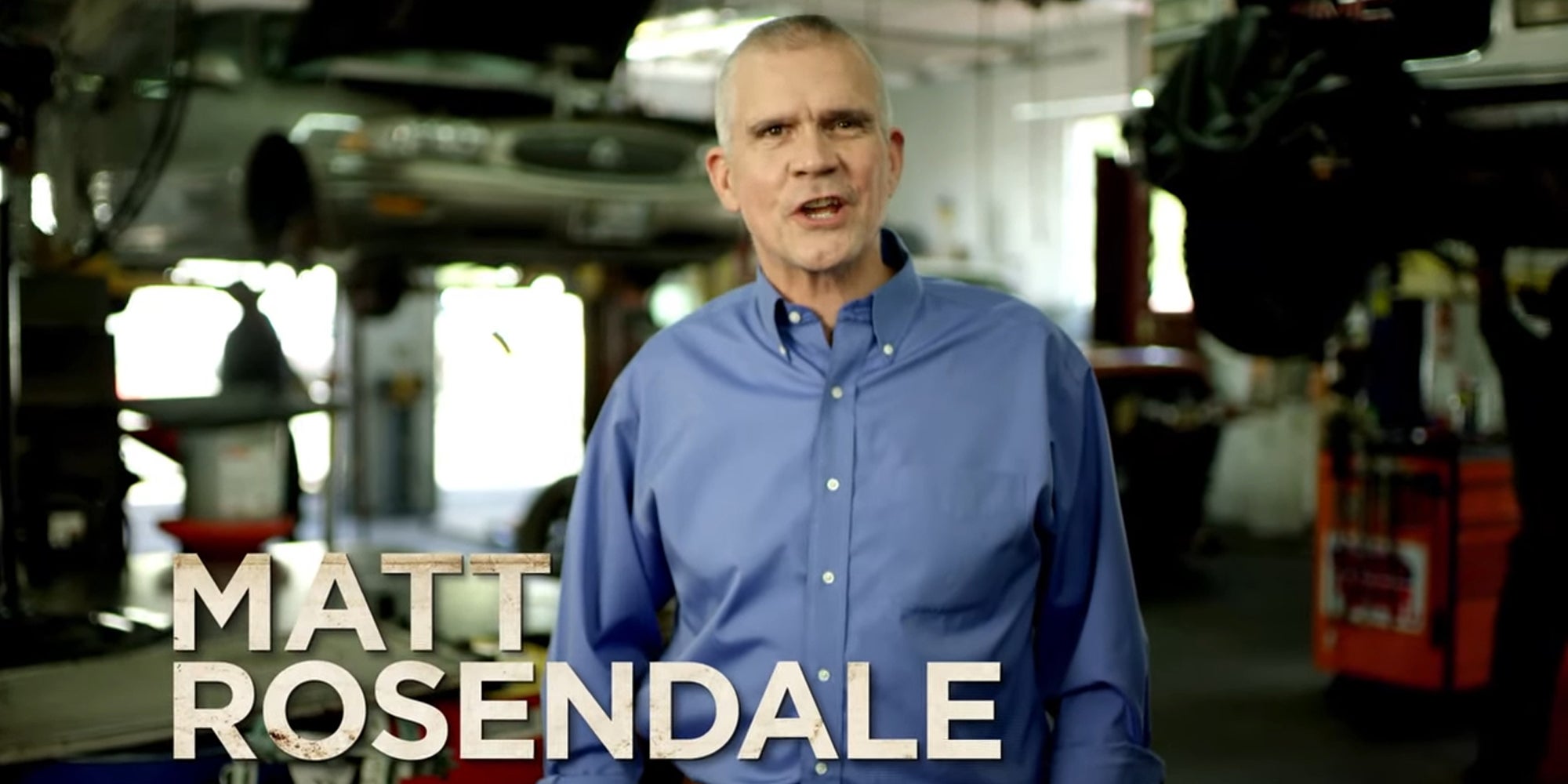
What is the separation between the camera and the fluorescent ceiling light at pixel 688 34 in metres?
8.29

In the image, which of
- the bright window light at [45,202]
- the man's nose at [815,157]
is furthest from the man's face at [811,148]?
the bright window light at [45,202]

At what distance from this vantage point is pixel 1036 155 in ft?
34.6

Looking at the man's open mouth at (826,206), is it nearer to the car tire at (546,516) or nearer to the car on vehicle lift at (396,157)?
the car tire at (546,516)

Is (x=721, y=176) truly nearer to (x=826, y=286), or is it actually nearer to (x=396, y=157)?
(x=826, y=286)

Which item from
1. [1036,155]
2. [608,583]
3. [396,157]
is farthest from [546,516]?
[1036,155]

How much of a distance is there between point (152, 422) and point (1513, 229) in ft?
10.8

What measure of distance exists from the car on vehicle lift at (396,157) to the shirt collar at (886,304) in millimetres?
3087

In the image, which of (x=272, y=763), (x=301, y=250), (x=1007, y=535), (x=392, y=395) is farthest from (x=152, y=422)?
(x=392, y=395)

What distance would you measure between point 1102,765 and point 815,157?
52 cm

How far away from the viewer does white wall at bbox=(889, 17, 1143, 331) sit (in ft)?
32.7

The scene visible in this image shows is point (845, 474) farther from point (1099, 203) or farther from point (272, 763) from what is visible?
point (1099, 203)

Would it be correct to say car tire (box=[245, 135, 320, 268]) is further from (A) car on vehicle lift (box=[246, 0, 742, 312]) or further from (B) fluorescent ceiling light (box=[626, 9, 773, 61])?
(B) fluorescent ceiling light (box=[626, 9, 773, 61])

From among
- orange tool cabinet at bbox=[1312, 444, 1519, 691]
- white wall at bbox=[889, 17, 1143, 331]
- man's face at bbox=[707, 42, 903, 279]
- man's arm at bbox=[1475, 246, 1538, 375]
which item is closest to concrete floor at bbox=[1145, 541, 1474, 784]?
orange tool cabinet at bbox=[1312, 444, 1519, 691]

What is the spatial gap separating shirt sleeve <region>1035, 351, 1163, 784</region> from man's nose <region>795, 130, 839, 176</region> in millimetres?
254
